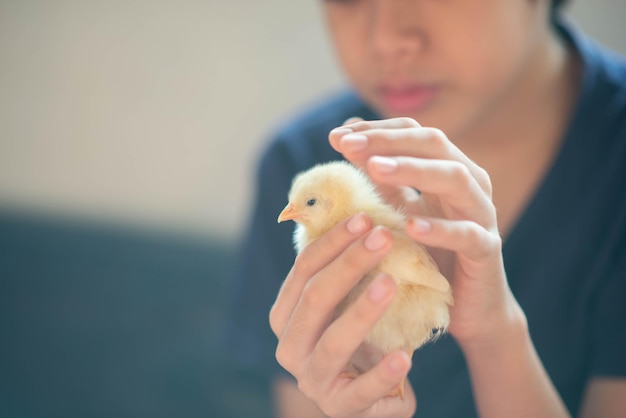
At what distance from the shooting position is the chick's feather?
1.69ft

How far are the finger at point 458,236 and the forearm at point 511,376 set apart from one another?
154 mm

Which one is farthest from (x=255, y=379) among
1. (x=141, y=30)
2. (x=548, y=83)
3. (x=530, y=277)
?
(x=141, y=30)

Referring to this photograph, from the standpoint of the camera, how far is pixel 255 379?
3.99 feet

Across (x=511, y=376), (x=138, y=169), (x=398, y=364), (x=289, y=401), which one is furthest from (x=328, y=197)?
(x=138, y=169)

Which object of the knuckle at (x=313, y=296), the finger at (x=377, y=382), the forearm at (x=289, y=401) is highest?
the knuckle at (x=313, y=296)

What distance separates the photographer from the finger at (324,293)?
0.49 metres

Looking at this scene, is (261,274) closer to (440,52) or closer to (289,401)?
(289,401)

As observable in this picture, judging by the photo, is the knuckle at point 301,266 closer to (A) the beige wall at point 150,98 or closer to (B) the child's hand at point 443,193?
(B) the child's hand at point 443,193

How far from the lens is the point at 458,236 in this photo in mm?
476

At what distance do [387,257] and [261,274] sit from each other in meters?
0.57

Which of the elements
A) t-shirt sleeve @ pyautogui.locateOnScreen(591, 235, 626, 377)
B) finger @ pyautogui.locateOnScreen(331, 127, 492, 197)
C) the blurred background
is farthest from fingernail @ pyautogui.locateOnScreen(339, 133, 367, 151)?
the blurred background

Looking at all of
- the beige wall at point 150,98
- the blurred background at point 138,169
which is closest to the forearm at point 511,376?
the blurred background at point 138,169

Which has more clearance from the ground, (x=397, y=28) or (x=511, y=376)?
(x=397, y=28)

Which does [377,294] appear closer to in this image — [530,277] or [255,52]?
[530,277]
